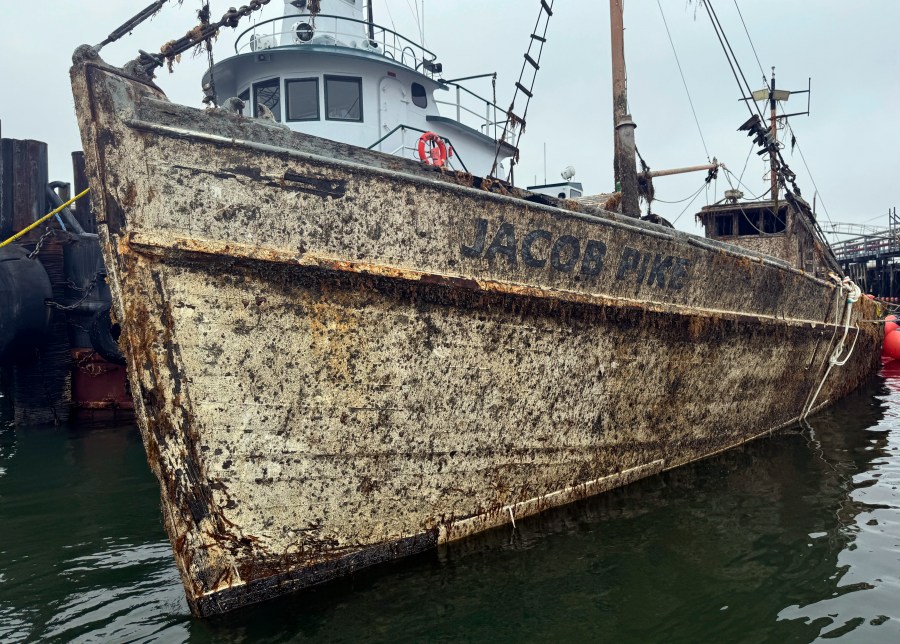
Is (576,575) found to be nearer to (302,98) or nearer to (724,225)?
(302,98)

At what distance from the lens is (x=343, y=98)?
27.4 feet

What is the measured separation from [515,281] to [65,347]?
862 cm

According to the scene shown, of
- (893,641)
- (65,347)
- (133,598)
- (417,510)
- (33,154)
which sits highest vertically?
(33,154)

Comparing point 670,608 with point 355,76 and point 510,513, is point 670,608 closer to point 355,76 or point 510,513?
point 510,513

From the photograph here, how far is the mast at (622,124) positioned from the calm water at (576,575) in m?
2.78

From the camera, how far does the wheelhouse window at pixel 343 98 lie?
8.26 metres

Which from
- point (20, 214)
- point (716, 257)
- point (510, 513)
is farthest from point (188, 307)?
point (20, 214)

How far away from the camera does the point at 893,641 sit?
3158mm

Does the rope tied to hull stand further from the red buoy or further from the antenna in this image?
the red buoy

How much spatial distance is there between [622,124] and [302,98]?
4.21m

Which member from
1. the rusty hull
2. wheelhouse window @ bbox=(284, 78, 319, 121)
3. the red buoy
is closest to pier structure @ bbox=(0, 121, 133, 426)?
wheelhouse window @ bbox=(284, 78, 319, 121)

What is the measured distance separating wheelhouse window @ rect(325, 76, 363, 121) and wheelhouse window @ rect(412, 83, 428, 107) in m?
1.18

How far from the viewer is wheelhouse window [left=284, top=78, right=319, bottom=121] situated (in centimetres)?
819

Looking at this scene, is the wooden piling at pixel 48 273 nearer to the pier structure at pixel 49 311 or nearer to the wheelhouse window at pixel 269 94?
the pier structure at pixel 49 311
